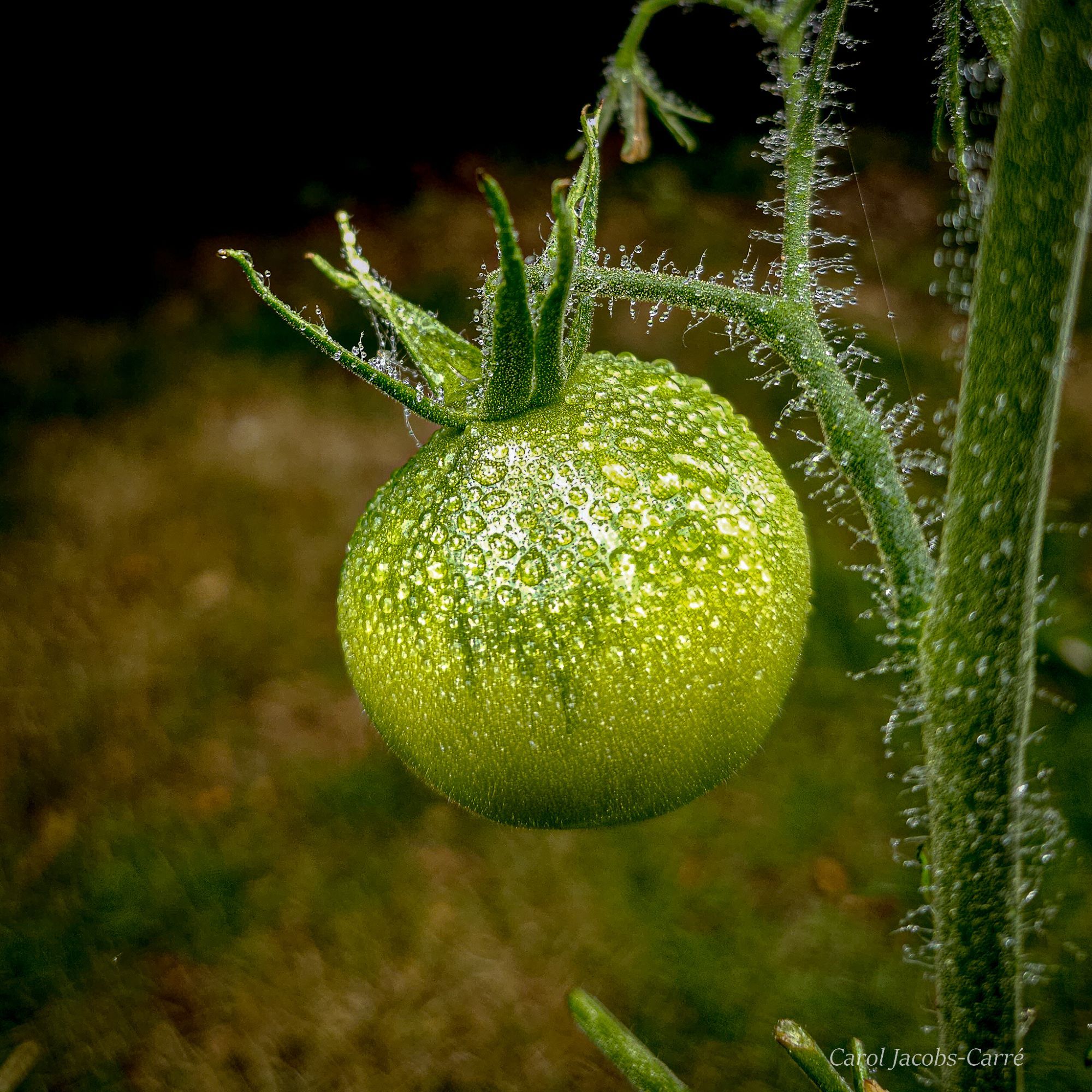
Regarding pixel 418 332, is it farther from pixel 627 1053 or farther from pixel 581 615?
pixel 627 1053

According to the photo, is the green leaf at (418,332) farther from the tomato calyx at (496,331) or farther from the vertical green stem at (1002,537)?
the vertical green stem at (1002,537)

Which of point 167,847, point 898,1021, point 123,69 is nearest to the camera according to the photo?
point 898,1021

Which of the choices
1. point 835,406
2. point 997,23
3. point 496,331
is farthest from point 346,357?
point 997,23

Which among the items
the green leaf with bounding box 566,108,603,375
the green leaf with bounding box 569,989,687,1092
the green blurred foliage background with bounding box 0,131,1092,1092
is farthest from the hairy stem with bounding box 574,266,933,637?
the green blurred foliage background with bounding box 0,131,1092,1092

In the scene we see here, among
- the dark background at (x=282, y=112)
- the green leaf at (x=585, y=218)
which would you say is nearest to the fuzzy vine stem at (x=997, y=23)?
the green leaf at (x=585, y=218)

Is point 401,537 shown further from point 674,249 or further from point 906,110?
point 906,110

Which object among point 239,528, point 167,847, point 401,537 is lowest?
point 167,847

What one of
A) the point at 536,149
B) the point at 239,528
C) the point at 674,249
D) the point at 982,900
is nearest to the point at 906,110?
the point at 674,249
